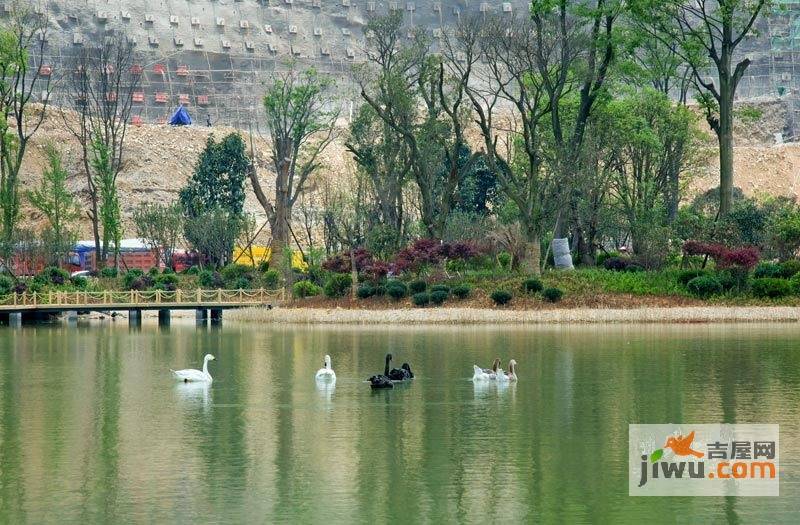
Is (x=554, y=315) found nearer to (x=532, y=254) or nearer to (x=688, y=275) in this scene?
(x=532, y=254)

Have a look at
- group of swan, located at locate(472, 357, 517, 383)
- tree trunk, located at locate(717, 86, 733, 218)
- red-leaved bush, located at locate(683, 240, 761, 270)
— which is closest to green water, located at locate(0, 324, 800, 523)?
group of swan, located at locate(472, 357, 517, 383)

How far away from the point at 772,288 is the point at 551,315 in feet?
28.7

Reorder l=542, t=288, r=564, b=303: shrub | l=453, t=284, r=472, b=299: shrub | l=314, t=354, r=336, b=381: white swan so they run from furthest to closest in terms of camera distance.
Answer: l=453, t=284, r=472, b=299: shrub
l=542, t=288, r=564, b=303: shrub
l=314, t=354, r=336, b=381: white swan

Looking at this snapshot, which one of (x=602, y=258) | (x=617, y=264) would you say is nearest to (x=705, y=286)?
(x=617, y=264)

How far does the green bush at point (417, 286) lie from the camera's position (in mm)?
59375

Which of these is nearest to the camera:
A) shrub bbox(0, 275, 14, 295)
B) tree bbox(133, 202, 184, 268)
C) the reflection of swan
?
the reflection of swan

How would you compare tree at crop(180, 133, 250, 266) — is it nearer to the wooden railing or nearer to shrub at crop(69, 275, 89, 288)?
shrub at crop(69, 275, 89, 288)

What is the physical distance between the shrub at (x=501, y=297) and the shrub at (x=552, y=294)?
56.7 inches

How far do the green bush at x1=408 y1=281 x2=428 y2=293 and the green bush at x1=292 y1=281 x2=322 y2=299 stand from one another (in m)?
5.50

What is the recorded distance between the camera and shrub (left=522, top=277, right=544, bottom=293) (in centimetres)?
5762

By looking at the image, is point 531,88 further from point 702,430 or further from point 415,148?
point 702,430

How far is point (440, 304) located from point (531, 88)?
22878mm

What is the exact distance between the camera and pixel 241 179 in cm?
9750

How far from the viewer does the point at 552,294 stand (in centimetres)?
5684
